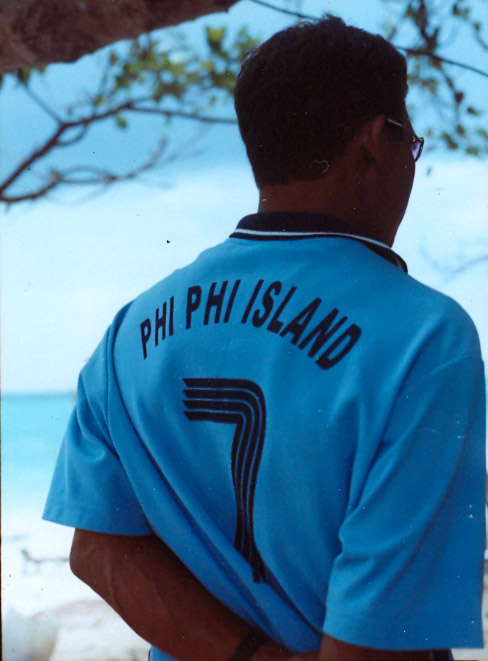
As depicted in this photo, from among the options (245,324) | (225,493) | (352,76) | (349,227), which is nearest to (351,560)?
(225,493)

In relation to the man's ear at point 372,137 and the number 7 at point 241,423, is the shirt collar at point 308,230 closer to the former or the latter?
Result: the man's ear at point 372,137

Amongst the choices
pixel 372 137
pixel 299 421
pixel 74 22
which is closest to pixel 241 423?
pixel 299 421

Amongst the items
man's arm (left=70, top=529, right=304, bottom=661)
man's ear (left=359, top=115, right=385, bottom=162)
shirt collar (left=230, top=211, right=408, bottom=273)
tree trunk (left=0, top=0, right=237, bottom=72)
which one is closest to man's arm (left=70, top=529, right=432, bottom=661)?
man's arm (left=70, top=529, right=304, bottom=661)

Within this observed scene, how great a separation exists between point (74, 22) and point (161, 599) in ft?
5.13

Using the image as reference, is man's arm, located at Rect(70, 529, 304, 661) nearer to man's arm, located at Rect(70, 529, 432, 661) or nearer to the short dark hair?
man's arm, located at Rect(70, 529, 432, 661)

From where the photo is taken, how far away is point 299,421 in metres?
1.09

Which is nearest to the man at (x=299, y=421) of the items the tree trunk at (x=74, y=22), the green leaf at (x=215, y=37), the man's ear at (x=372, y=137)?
the man's ear at (x=372, y=137)

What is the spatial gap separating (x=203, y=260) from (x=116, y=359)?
0.21 m

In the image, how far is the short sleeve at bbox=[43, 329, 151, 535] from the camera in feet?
4.36

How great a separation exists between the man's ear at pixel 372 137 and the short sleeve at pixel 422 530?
1.21ft

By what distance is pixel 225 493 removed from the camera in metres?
1.21

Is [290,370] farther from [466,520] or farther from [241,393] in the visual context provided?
[466,520]

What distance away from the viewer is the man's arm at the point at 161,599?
1.23m

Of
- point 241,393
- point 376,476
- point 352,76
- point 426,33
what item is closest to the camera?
point 376,476
